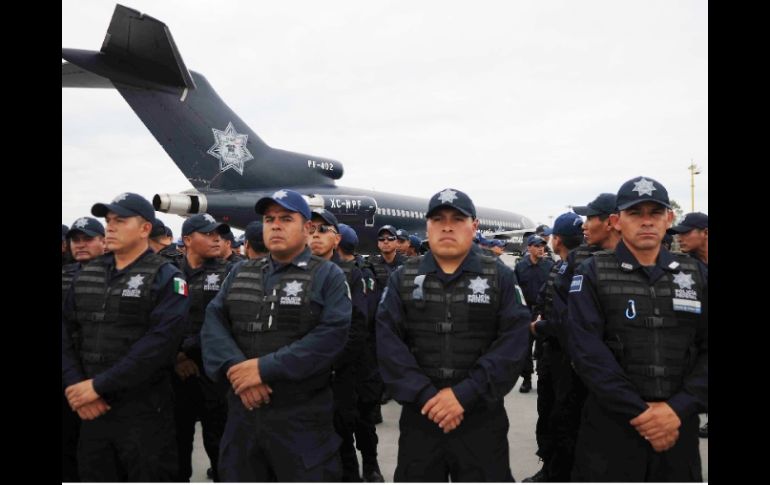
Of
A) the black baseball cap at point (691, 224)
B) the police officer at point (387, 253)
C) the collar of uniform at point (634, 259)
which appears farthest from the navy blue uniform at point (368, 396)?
the black baseball cap at point (691, 224)

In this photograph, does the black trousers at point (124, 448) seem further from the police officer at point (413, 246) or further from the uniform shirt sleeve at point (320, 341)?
the police officer at point (413, 246)

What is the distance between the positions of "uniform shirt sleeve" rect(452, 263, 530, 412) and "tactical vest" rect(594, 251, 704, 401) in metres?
0.50

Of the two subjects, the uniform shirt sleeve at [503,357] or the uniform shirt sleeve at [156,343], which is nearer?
the uniform shirt sleeve at [503,357]

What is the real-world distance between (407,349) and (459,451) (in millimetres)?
617

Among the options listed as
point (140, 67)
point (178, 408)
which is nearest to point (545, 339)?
point (178, 408)

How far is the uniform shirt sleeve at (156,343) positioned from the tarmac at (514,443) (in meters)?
2.04

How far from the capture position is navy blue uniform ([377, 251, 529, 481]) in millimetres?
2787

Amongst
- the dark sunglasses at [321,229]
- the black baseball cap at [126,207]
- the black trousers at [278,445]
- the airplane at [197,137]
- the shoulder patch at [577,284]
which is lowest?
the black trousers at [278,445]

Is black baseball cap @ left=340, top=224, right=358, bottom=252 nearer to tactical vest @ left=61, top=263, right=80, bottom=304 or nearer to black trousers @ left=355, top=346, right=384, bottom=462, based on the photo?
black trousers @ left=355, top=346, right=384, bottom=462

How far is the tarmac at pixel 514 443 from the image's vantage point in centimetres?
482

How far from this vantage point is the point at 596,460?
9.43ft

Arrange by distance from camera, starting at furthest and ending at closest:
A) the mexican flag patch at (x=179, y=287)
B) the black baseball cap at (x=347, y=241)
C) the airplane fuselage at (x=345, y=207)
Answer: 1. the airplane fuselage at (x=345, y=207)
2. the black baseball cap at (x=347, y=241)
3. the mexican flag patch at (x=179, y=287)

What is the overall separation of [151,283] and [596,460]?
2.94 metres

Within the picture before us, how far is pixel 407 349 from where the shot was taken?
297cm
